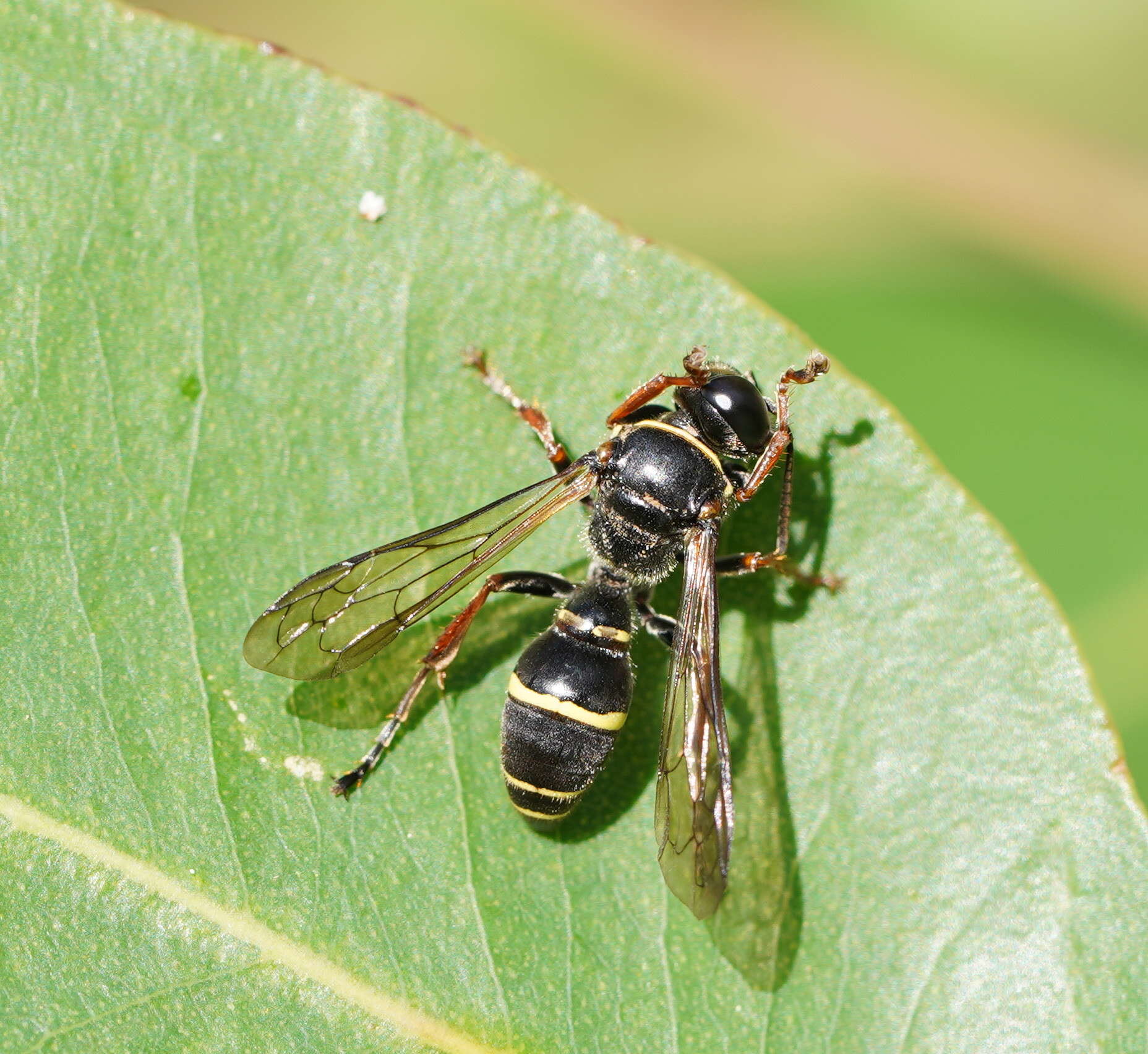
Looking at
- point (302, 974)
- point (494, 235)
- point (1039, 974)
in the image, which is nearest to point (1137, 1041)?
point (1039, 974)

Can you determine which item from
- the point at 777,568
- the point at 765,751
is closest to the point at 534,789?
the point at 765,751

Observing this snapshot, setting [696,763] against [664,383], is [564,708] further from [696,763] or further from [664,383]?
[664,383]

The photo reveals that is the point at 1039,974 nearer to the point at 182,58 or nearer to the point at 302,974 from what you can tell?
the point at 302,974

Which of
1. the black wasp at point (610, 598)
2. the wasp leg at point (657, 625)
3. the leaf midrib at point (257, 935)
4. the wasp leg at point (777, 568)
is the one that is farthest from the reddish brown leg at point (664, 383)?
the leaf midrib at point (257, 935)

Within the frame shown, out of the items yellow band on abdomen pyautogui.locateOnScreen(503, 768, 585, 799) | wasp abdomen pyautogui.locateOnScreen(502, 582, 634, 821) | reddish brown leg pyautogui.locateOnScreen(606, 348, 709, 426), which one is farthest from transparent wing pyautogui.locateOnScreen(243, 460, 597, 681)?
yellow band on abdomen pyautogui.locateOnScreen(503, 768, 585, 799)

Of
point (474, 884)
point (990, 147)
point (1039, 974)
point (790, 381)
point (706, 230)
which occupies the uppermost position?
point (990, 147)

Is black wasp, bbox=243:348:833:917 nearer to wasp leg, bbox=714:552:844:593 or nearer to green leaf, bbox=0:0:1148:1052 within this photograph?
wasp leg, bbox=714:552:844:593
